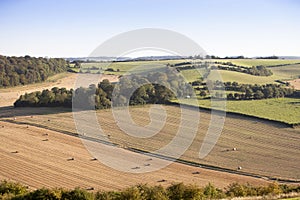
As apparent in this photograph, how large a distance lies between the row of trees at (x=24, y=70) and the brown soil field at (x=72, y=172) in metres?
50.4

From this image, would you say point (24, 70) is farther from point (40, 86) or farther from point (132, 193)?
point (132, 193)

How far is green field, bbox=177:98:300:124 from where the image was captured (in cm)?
4616

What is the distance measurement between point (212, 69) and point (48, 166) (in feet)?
185

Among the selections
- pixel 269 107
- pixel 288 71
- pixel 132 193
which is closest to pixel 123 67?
pixel 288 71

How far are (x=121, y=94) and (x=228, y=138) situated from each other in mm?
22260

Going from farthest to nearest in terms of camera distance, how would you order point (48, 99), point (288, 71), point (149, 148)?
point (288, 71)
point (48, 99)
point (149, 148)

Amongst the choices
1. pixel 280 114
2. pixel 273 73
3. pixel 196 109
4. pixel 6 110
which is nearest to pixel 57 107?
pixel 6 110

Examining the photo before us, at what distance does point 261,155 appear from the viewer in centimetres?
3338

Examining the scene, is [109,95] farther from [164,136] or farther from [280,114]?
[280,114]

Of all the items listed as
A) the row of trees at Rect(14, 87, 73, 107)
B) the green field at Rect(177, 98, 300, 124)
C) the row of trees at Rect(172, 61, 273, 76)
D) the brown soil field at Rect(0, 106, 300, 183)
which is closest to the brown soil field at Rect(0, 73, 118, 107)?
the row of trees at Rect(14, 87, 73, 107)

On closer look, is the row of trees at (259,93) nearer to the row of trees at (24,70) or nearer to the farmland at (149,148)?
the farmland at (149,148)

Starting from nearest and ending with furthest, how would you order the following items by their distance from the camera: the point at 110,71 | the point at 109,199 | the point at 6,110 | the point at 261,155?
the point at 109,199
the point at 261,155
the point at 6,110
the point at 110,71

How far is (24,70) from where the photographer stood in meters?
88.4

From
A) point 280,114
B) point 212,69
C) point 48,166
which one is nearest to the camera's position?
point 48,166
